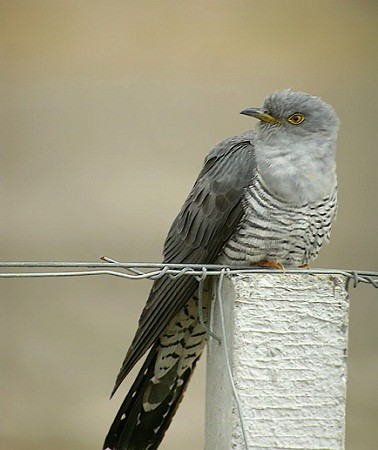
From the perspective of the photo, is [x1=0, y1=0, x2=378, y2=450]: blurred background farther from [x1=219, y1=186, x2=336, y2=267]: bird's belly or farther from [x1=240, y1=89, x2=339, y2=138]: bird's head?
[x1=219, y1=186, x2=336, y2=267]: bird's belly

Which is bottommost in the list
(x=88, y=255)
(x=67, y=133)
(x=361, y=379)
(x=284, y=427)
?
(x=284, y=427)

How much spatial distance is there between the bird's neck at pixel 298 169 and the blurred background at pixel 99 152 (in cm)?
123

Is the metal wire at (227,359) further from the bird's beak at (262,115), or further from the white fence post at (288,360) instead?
the bird's beak at (262,115)

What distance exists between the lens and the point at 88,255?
372cm

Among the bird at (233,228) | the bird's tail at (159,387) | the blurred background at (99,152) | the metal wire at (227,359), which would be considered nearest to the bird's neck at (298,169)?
the bird at (233,228)

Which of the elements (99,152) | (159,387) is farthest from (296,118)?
(99,152)

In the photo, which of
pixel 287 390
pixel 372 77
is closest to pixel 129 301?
pixel 372 77

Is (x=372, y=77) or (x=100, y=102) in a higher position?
(x=372, y=77)

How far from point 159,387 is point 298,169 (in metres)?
0.63

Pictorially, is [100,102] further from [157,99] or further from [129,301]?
[129,301]

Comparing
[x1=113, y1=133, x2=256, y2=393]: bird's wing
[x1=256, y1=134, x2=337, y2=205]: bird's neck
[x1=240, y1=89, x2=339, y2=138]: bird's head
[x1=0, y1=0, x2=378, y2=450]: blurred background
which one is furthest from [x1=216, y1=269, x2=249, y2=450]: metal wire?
[x1=0, y1=0, x2=378, y2=450]: blurred background

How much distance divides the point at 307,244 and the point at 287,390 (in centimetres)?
70

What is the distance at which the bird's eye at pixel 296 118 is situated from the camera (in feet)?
8.53

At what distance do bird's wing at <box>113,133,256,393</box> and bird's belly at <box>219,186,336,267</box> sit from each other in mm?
28
